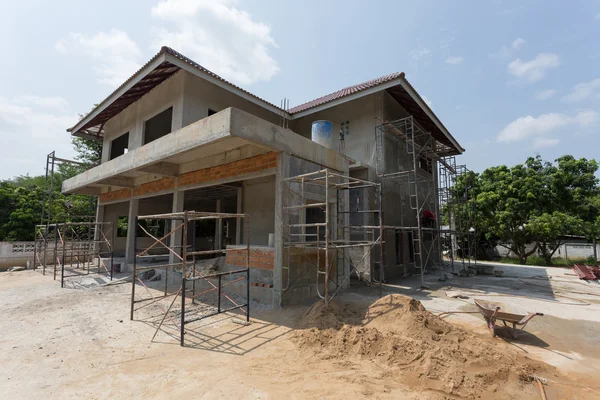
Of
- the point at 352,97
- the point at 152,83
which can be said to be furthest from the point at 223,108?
the point at 352,97

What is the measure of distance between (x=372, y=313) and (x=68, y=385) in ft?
15.4

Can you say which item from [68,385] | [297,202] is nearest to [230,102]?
[297,202]

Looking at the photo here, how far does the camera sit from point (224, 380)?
11.9ft

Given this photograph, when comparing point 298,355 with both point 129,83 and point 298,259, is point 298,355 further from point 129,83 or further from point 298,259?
point 129,83

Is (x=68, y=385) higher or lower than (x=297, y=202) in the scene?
lower

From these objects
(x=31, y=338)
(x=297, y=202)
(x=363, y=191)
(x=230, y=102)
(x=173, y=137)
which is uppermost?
(x=230, y=102)

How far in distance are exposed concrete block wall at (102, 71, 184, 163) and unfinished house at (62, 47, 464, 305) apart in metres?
0.05

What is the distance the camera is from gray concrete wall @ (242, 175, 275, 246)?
35.8ft

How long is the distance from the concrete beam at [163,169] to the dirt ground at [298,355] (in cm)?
449

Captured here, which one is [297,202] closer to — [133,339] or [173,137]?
[173,137]

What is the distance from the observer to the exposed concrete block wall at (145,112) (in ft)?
32.2

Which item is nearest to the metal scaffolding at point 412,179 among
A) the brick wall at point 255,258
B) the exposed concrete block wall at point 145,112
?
the brick wall at point 255,258

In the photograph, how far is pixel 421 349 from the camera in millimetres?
4211

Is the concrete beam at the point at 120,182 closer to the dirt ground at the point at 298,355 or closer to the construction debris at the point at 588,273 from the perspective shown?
the dirt ground at the point at 298,355
